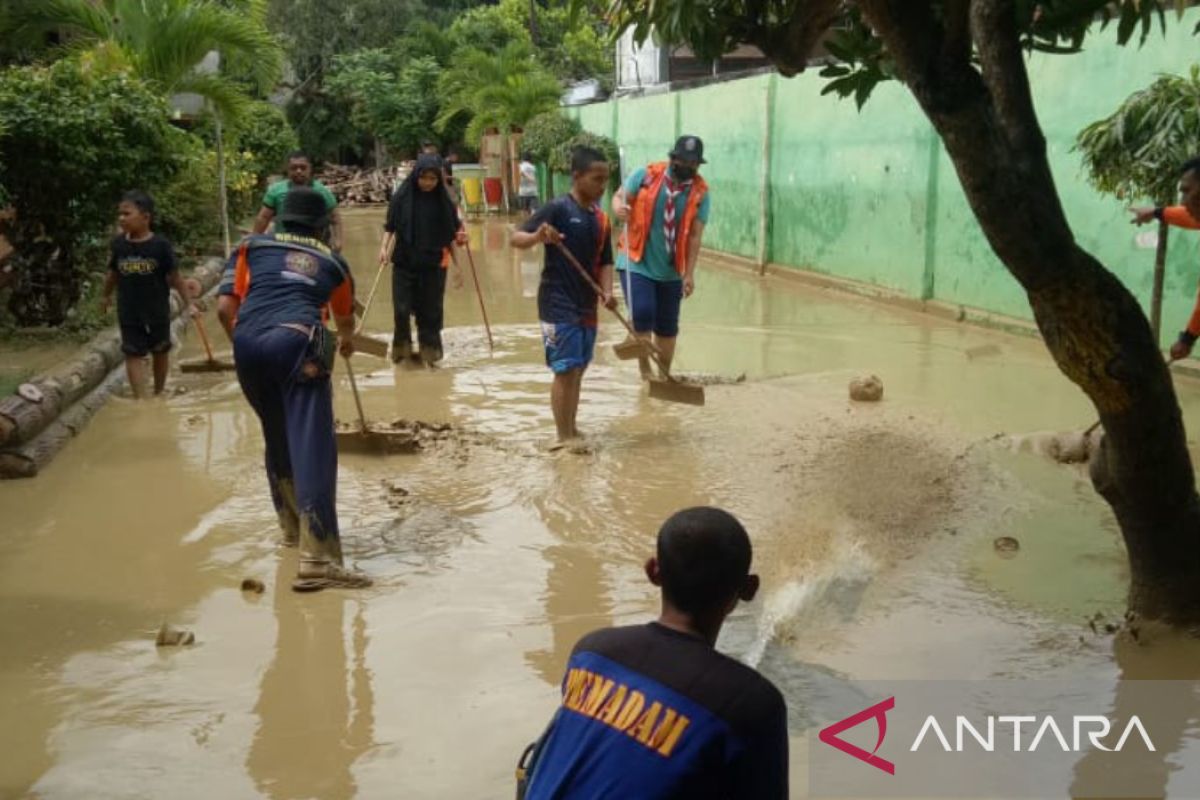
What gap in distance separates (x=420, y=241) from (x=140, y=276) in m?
2.13

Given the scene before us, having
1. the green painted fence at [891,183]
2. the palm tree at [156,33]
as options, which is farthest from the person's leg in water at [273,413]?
the palm tree at [156,33]

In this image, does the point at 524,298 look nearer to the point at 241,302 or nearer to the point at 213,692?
the point at 241,302

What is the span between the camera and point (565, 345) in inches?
→ 287

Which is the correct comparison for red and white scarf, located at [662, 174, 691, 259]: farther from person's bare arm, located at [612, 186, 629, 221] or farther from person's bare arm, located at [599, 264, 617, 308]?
person's bare arm, located at [599, 264, 617, 308]

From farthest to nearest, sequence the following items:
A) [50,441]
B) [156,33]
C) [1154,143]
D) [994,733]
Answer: [156,33], [50,441], [1154,143], [994,733]

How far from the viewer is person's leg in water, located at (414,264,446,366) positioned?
10.0 meters

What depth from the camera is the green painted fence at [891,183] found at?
10.2 meters

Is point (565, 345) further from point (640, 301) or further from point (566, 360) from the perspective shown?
point (640, 301)

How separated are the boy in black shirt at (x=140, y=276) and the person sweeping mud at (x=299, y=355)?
3.33m

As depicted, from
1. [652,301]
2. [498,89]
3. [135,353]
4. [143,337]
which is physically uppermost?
[498,89]

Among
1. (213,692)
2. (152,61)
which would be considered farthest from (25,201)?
(213,692)

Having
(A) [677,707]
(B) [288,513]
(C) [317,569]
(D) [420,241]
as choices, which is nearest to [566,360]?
(B) [288,513]

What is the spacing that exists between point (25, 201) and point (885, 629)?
8.36 m

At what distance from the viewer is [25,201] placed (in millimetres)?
10406
